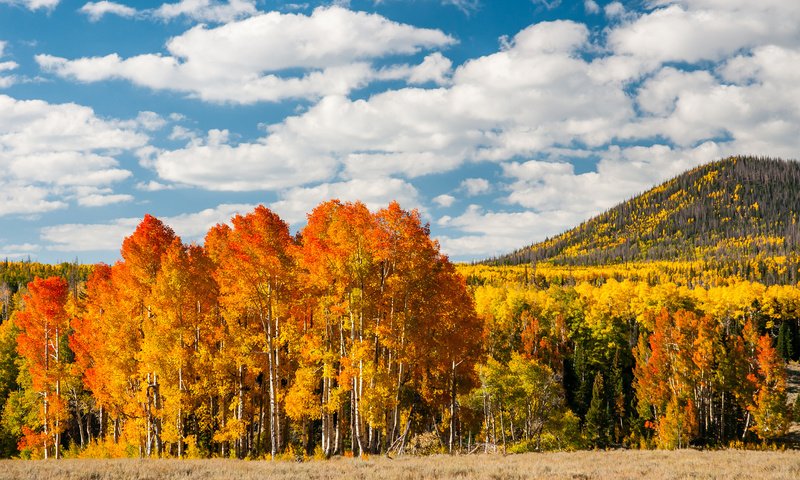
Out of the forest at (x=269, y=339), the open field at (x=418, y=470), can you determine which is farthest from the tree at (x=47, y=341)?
the open field at (x=418, y=470)

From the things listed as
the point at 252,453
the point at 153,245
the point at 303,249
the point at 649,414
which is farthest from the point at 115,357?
the point at 649,414

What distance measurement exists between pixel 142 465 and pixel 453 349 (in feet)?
47.9

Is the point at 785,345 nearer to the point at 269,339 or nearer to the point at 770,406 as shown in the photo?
the point at 770,406

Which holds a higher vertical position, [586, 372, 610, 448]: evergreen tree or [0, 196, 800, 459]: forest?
[0, 196, 800, 459]: forest

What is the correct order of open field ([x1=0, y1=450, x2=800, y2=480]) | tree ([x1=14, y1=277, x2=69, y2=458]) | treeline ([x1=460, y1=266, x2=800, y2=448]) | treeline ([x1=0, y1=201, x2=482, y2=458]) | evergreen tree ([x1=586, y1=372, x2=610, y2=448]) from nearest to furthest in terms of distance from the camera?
open field ([x1=0, y1=450, x2=800, y2=480]), treeline ([x1=0, y1=201, x2=482, y2=458]), tree ([x1=14, y1=277, x2=69, y2=458]), treeline ([x1=460, y1=266, x2=800, y2=448]), evergreen tree ([x1=586, y1=372, x2=610, y2=448])

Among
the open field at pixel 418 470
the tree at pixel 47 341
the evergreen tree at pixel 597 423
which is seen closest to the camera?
the open field at pixel 418 470

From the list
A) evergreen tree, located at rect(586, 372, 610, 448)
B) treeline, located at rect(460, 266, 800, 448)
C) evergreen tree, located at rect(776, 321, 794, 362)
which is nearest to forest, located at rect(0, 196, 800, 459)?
treeline, located at rect(460, 266, 800, 448)

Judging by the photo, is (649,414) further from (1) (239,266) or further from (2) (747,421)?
(1) (239,266)

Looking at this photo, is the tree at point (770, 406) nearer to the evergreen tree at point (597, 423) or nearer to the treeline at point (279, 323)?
the evergreen tree at point (597, 423)

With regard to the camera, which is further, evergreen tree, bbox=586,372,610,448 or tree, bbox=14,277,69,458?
evergreen tree, bbox=586,372,610,448

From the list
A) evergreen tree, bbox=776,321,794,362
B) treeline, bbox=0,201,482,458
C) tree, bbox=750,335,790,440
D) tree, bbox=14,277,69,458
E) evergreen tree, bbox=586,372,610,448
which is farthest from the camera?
evergreen tree, bbox=776,321,794,362

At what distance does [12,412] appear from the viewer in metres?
52.5

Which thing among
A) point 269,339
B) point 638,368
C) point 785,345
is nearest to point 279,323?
point 269,339

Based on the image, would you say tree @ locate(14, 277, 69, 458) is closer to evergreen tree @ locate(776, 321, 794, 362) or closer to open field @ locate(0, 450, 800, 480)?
open field @ locate(0, 450, 800, 480)
